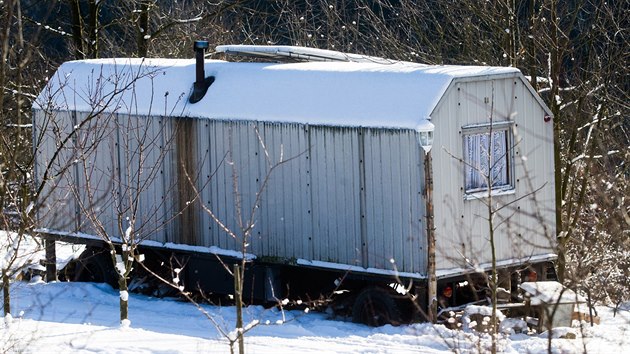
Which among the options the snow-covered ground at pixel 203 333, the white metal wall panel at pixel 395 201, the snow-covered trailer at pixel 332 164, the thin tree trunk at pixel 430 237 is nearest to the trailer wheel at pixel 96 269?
the snow-covered trailer at pixel 332 164

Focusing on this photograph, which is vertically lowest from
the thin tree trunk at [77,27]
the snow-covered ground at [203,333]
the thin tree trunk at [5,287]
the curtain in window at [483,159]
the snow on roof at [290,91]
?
the snow-covered ground at [203,333]

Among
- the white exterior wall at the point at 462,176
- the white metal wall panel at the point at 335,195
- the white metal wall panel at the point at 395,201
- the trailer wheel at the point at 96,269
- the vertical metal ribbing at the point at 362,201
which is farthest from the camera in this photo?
the trailer wheel at the point at 96,269

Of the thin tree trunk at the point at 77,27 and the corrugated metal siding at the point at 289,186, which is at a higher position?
the thin tree trunk at the point at 77,27

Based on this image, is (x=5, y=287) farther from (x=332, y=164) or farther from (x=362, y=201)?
(x=332, y=164)

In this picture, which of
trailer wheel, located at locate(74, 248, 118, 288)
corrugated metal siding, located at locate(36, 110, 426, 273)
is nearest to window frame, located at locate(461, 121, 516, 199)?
corrugated metal siding, located at locate(36, 110, 426, 273)

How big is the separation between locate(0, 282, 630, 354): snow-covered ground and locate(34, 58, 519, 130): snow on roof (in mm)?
2370

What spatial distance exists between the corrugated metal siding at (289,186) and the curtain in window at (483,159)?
0.82m

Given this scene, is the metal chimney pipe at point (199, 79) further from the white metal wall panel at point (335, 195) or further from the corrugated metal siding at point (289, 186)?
the white metal wall panel at point (335, 195)

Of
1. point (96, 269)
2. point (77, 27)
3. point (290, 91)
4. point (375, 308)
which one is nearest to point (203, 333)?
point (375, 308)

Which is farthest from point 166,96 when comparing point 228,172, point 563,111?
point 563,111

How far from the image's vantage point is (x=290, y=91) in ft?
49.7

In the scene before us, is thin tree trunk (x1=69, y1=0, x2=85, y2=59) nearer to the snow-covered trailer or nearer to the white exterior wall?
the snow-covered trailer

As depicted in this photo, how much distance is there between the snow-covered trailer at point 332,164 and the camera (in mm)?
13688

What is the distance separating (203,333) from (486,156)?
12.7 ft
